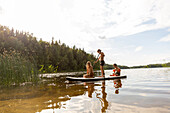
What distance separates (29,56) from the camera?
112ft

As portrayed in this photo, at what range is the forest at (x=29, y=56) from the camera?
9359mm

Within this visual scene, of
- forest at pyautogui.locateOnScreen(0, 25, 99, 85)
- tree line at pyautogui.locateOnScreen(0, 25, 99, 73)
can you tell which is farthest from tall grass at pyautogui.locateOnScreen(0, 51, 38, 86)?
tree line at pyautogui.locateOnScreen(0, 25, 99, 73)

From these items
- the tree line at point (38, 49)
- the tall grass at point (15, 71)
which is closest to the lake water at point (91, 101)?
the tall grass at point (15, 71)

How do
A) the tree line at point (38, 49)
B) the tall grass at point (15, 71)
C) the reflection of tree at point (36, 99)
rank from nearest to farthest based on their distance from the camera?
the reflection of tree at point (36, 99) < the tall grass at point (15, 71) < the tree line at point (38, 49)

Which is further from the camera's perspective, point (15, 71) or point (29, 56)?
point (29, 56)

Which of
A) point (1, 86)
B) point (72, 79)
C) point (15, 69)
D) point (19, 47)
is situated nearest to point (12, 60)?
point (15, 69)

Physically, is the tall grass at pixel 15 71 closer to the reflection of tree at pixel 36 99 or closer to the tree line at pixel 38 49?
the reflection of tree at pixel 36 99

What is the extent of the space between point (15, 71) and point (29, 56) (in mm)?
26618

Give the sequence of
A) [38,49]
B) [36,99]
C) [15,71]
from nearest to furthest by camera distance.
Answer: [36,99]
[15,71]
[38,49]

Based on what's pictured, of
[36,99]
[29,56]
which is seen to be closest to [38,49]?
[29,56]

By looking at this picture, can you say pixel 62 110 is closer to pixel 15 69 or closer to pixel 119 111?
pixel 119 111

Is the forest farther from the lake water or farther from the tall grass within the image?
the lake water

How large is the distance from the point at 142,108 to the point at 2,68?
29.2 feet

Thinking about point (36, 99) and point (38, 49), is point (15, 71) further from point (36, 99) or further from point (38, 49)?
point (38, 49)
